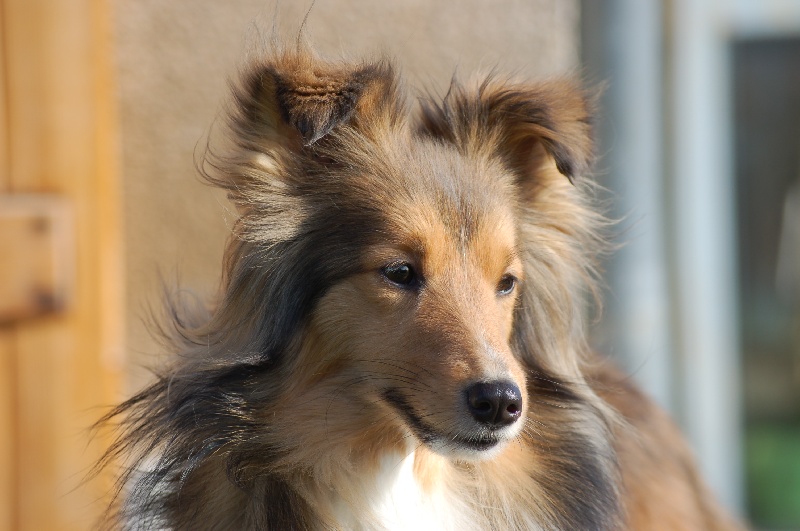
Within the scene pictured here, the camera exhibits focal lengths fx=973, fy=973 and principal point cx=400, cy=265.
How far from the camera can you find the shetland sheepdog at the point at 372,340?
2488mm

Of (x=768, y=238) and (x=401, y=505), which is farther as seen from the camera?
(x=768, y=238)

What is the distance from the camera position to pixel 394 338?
2.52 meters

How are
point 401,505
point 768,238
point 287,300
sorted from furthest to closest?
point 768,238 → point 401,505 → point 287,300

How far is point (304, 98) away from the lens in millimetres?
2439


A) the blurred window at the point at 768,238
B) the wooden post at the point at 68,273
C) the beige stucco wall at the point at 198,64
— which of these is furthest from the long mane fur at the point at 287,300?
the blurred window at the point at 768,238

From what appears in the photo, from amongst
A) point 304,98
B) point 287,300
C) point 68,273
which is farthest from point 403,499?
point 68,273

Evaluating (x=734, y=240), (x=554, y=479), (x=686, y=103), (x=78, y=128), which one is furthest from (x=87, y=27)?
(x=734, y=240)

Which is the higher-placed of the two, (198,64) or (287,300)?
(198,64)

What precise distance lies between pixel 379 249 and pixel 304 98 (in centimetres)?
43

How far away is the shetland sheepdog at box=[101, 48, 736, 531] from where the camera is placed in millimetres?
2488

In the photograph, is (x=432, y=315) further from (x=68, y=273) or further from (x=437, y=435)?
(x=68, y=273)

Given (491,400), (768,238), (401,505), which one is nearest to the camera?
(491,400)

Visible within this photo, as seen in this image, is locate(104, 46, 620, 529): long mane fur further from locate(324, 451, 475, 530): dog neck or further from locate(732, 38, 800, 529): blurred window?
locate(732, 38, 800, 529): blurred window

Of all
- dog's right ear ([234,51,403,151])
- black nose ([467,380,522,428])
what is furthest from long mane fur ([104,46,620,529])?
black nose ([467,380,522,428])
